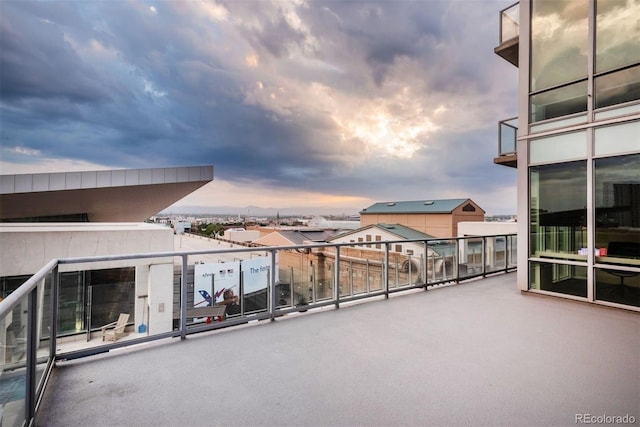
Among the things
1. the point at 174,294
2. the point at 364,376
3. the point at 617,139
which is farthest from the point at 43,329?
the point at 617,139

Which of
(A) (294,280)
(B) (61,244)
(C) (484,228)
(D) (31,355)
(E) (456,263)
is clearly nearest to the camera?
(D) (31,355)

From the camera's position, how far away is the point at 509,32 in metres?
6.69

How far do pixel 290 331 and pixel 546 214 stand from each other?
189 inches

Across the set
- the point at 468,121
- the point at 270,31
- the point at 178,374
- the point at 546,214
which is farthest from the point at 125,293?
the point at 468,121

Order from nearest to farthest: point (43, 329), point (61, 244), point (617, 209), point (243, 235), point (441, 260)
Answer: point (43, 329), point (617, 209), point (441, 260), point (61, 244), point (243, 235)

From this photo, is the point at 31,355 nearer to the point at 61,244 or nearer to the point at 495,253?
the point at 495,253

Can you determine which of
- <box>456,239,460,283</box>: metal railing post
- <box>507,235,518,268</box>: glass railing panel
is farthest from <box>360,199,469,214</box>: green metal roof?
<box>456,239,460,283</box>: metal railing post

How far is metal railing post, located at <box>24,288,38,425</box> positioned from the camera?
1771 millimetres

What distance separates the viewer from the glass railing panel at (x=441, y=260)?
230 inches

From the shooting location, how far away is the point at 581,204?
4.77m

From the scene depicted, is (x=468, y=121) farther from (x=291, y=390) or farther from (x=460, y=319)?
(x=291, y=390)

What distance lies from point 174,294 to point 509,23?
27.9 ft

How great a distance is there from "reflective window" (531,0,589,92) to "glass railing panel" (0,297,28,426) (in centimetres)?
715

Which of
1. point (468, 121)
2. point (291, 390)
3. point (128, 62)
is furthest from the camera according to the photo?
point (128, 62)
